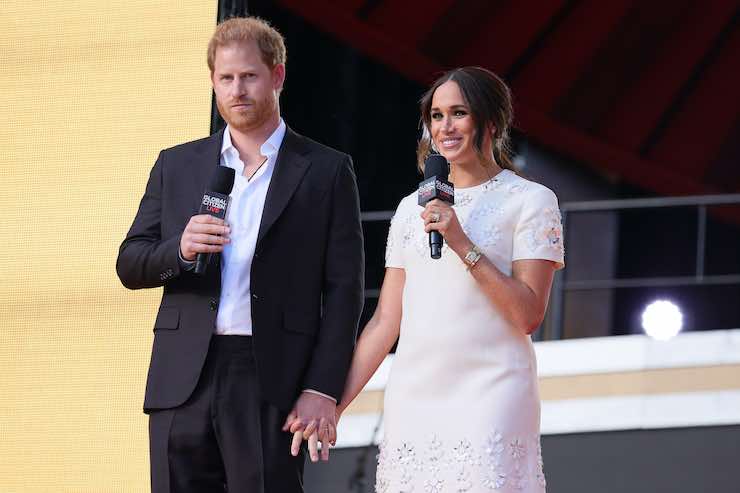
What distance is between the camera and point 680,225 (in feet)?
25.6

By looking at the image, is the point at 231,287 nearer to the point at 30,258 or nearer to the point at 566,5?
the point at 30,258

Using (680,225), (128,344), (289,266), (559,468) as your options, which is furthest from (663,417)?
(289,266)

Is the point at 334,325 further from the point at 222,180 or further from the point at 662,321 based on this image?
the point at 662,321

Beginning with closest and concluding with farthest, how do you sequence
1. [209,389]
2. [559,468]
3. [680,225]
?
[209,389] → [559,468] → [680,225]

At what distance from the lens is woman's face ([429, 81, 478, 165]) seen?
7.73ft

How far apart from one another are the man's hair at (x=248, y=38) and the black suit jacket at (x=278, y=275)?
7.2 inches

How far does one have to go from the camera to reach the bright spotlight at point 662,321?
5.80m

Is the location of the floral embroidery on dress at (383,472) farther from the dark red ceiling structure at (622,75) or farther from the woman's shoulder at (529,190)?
the dark red ceiling structure at (622,75)

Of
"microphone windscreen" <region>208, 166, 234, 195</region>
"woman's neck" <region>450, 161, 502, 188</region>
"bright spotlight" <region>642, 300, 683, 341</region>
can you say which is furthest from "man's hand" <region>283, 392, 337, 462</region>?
"bright spotlight" <region>642, 300, 683, 341</region>

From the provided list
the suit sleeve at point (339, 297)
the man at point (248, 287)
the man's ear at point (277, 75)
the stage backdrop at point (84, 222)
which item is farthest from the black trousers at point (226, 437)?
the stage backdrop at point (84, 222)

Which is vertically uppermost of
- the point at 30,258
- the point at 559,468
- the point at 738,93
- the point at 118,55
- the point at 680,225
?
the point at 738,93

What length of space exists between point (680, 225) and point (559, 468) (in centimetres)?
302

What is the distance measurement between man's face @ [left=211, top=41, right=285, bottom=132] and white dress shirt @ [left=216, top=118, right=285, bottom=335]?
0.09 metres

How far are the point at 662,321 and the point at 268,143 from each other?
4013 mm
